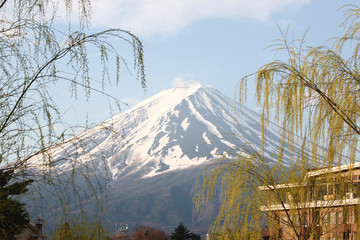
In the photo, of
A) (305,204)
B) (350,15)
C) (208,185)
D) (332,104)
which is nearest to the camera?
(332,104)

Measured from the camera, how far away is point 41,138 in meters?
2.84

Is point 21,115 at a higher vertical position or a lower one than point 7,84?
lower

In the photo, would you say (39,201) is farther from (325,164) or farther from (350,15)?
(350,15)

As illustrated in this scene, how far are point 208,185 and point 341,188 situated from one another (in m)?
1.94

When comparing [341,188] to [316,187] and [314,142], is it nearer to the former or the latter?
[314,142]

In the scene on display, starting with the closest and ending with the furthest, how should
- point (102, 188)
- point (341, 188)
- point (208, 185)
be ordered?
point (102, 188), point (341, 188), point (208, 185)

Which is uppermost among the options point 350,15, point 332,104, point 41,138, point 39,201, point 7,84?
point 350,15

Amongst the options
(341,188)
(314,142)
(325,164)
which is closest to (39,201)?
(314,142)

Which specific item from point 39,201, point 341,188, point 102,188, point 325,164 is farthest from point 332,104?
point 39,201

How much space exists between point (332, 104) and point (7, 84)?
2.79 metres

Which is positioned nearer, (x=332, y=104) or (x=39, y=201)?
(x=39, y=201)

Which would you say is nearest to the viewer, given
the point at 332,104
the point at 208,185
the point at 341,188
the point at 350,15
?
the point at 332,104

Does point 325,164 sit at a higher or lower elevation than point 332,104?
lower

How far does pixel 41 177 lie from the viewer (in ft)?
9.30
